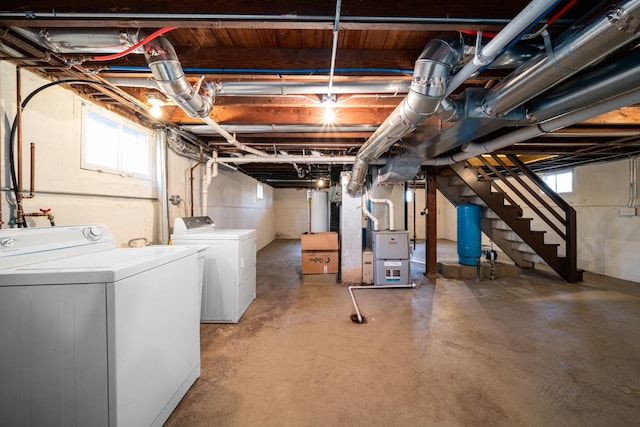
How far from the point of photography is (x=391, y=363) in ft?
5.76

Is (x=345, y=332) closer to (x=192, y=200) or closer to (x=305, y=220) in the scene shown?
(x=192, y=200)

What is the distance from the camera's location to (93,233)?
1.48m

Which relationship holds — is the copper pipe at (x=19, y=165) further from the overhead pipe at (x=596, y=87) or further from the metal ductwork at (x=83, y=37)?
the overhead pipe at (x=596, y=87)

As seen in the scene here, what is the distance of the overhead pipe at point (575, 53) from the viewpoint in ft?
2.64

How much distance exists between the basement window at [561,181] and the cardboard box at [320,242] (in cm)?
477

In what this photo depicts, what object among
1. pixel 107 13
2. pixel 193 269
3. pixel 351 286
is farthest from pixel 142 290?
pixel 351 286

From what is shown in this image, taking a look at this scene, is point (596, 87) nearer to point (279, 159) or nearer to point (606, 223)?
point (279, 159)

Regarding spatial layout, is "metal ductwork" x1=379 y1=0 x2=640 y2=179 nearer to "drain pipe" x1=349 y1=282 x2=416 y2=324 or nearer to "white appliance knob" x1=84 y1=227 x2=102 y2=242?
"drain pipe" x1=349 y1=282 x2=416 y2=324

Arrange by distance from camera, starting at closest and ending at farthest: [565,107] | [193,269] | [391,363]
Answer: [565,107], [193,269], [391,363]

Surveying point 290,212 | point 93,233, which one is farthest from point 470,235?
point 290,212

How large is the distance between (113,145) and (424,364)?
306 cm

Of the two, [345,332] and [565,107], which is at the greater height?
[565,107]

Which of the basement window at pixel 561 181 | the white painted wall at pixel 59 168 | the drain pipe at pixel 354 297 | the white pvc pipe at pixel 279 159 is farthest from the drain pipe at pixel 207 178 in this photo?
the basement window at pixel 561 181

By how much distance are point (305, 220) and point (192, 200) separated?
635 centimetres
